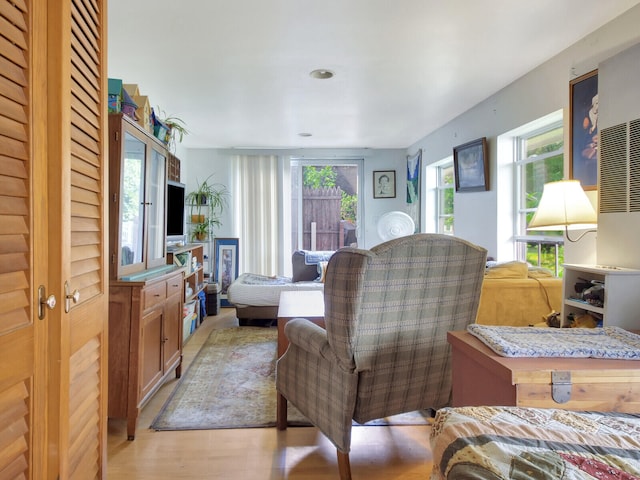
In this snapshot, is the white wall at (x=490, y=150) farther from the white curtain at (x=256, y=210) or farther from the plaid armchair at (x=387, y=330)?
the plaid armchair at (x=387, y=330)

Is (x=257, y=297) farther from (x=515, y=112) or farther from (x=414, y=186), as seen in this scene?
(x=515, y=112)

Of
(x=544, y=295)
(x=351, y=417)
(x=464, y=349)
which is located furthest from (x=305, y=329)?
(x=544, y=295)

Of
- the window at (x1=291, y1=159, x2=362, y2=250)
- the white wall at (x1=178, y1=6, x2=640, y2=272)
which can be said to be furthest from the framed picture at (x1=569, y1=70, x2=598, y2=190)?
the window at (x1=291, y1=159, x2=362, y2=250)

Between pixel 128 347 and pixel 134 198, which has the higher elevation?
pixel 134 198

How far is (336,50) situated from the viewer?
2.54 meters

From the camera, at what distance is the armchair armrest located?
171 cm

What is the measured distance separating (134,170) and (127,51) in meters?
0.88

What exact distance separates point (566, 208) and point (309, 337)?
1.45 meters

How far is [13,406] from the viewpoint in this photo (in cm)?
86

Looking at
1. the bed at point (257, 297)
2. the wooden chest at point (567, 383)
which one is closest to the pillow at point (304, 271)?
the bed at point (257, 297)

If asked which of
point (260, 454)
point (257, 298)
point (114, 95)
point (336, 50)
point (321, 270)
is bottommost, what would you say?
point (260, 454)

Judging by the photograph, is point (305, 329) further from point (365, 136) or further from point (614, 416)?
point (365, 136)

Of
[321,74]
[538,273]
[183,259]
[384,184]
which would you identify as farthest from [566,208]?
[384,184]

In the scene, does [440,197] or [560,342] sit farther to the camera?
[440,197]
